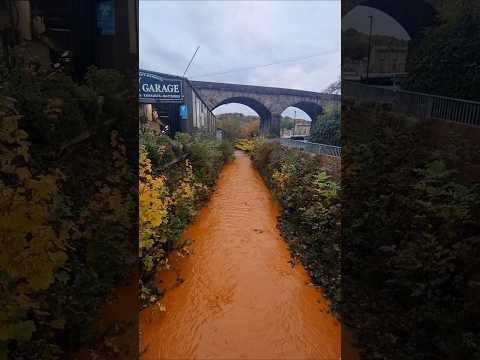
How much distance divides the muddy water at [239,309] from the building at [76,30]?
3.62 metres

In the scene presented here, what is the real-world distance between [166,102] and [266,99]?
18489 mm

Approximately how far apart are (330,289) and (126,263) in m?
3.41

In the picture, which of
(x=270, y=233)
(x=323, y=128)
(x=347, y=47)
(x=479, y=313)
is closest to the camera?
(x=479, y=313)

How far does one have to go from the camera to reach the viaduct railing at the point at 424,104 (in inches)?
166

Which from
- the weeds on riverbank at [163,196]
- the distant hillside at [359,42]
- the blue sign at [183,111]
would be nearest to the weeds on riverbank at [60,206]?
the weeds on riverbank at [163,196]

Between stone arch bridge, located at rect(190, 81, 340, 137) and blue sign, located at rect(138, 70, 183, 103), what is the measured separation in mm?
13325

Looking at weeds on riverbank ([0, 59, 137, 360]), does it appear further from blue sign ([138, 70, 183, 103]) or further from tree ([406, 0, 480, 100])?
blue sign ([138, 70, 183, 103])

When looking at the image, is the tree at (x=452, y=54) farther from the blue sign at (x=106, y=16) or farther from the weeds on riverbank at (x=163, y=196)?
the blue sign at (x=106, y=16)

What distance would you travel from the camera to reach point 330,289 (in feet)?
15.1

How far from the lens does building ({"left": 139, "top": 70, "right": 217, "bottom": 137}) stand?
959 centimetres

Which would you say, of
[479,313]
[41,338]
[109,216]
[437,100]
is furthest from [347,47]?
[41,338]

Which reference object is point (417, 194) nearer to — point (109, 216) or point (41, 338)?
point (109, 216)

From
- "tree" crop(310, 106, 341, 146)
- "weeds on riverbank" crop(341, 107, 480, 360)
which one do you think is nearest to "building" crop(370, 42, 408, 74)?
"weeds on riverbank" crop(341, 107, 480, 360)

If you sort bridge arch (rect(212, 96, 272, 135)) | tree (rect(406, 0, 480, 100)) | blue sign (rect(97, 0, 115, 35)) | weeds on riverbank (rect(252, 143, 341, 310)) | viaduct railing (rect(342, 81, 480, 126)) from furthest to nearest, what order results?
bridge arch (rect(212, 96, 272, 135))
weeds on riverbank (rect(252, 143, 341, 310))
viaduct railing (rect(342, 81, 480, 126))
tree (rect(406, 0, 480, 100))
blue sign (rect(97, 0, 115, 35))
